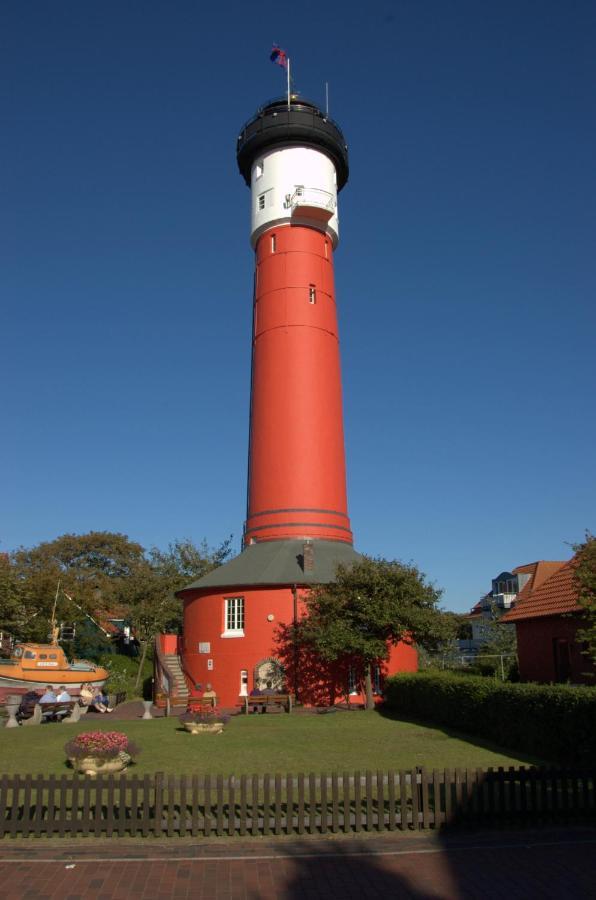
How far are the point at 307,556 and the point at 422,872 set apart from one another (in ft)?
71.8

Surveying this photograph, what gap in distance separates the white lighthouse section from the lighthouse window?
61.0 ft

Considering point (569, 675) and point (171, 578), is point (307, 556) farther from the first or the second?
point (171, 578)

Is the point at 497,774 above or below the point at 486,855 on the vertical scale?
above

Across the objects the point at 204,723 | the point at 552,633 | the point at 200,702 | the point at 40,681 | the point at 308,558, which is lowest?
the point at 204,723

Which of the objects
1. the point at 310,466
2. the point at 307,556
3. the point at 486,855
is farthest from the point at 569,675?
the point at 486,855

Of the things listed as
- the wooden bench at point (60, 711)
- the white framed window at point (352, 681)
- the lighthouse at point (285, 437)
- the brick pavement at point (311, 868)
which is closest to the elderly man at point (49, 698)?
the wooden bench at point (60, 711)

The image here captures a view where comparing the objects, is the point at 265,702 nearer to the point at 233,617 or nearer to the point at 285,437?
the point at 233,617

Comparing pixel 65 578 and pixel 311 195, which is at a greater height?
pixel 311 195

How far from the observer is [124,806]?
998cm

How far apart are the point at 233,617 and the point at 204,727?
36.6ft

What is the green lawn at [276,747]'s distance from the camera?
14656 millimetres

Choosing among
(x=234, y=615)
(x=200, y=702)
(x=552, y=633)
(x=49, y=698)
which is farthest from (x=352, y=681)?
(x=49, y=698)

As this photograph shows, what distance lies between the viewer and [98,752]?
13750mm

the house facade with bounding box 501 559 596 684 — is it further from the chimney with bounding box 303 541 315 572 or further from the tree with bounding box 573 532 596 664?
the chimney with bounding box 303 541 315 572
